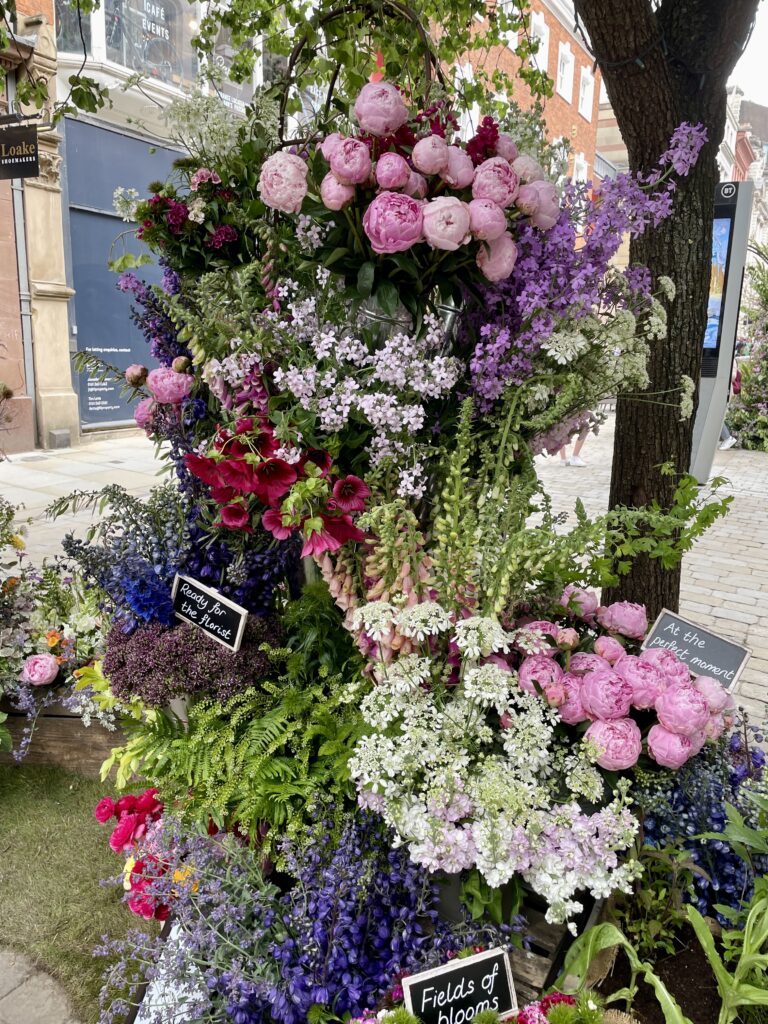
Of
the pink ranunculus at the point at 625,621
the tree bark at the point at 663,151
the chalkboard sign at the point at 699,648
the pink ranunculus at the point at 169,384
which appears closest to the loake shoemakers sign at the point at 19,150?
the pink ranunculus at the point at 169,384

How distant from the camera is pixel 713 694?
5.06 feet

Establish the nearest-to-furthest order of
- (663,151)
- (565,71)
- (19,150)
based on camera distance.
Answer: (663,151), (19,150), (565,71)

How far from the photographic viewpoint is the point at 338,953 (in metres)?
1.34

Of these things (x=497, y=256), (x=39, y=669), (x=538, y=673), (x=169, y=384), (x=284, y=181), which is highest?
(x=284, y=181)

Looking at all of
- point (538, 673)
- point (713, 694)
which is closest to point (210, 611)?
point (538, 673)

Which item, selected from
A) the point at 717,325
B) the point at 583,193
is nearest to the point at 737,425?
the point at 717,325

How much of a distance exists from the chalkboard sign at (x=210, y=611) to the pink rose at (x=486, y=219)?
→ 1.01 m

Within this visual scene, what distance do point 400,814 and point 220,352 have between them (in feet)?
3.27

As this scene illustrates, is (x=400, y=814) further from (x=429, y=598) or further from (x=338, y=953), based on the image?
(x=429, y=598)

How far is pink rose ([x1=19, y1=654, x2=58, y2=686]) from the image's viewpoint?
255 centimetres

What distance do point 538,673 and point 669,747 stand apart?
11.0 inches

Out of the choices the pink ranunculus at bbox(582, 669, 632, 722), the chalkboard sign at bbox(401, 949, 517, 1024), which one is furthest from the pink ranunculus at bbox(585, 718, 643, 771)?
the chalkboard sign at bbox(401, 949, 517, 1024)

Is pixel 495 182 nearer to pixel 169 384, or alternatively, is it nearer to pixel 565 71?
pixel 169 384

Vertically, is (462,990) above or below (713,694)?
below
